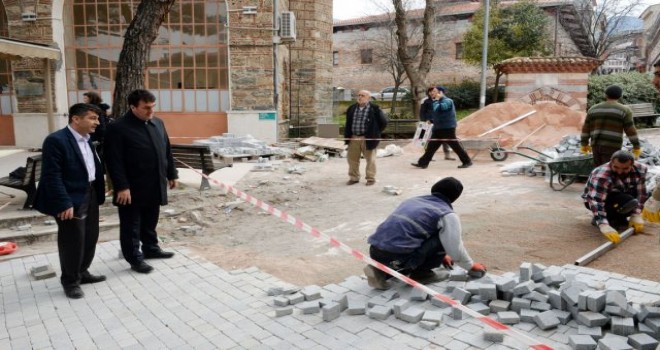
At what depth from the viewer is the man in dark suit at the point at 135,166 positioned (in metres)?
5.05

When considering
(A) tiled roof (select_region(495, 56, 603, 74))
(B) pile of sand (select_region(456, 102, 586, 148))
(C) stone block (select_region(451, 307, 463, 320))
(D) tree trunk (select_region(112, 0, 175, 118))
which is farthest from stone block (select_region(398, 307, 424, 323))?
(A) tiled roof (select_region(495, 56, 603, 74))

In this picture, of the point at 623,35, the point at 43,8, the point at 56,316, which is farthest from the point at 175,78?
the point at 623,35

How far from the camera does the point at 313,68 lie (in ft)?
65.2

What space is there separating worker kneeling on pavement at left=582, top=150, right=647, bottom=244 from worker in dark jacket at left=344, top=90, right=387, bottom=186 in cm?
398

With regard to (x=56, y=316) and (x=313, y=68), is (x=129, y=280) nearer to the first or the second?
(x=56, y=316)

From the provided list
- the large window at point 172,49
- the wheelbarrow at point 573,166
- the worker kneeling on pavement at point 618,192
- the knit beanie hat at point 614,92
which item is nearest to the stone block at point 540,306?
the worker kneeling on pavement at point 618,192

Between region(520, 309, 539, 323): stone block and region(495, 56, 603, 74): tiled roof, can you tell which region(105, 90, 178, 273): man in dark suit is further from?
region(495, 56, 603, 74): tiled roof

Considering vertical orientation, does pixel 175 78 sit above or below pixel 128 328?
above

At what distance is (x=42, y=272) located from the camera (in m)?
5.11

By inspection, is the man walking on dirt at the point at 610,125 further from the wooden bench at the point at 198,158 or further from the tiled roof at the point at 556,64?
the tiled roof at the point at 556,64

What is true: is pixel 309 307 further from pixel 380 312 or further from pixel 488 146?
pixel 488 146

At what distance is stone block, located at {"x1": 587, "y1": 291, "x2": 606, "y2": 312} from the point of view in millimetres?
3699

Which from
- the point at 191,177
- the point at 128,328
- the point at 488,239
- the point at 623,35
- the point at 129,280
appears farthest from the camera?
the point at 623,35

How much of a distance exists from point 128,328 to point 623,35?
3639cm
